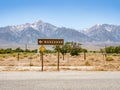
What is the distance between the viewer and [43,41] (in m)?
27.0

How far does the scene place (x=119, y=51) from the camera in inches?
4003
